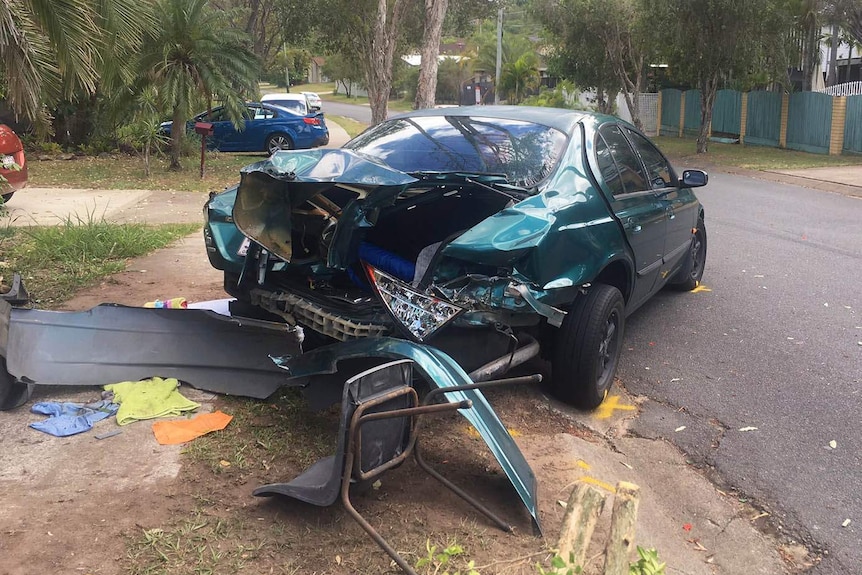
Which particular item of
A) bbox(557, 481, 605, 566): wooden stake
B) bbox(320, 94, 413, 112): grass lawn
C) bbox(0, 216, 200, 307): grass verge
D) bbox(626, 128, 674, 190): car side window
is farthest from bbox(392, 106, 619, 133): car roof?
bbox(320, 94, 413, 112): grass lawn

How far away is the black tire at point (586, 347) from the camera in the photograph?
4.11m

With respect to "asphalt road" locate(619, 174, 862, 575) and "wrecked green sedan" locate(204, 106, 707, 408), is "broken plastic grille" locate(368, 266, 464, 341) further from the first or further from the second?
"asphalt road" locate(619, 174, 862, 575)

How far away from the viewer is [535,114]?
16.4ft

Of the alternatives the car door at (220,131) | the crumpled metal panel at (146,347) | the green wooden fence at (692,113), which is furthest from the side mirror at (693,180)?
the green wooden fence at (692,113)

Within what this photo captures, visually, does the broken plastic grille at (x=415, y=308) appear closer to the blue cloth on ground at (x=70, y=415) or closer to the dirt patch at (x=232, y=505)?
the dirt patch at (x=232, y=505)

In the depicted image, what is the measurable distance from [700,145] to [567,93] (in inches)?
612

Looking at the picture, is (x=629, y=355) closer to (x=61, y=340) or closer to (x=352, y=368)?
(x=352, y=368)

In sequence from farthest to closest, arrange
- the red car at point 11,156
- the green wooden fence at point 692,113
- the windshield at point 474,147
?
the green wooden fence at point 692,113 → the red car at point 11,156 → the windshield at point 474,147

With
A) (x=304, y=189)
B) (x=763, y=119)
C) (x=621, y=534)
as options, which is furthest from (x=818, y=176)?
(x=621, y=534)

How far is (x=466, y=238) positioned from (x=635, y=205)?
176 centimetres

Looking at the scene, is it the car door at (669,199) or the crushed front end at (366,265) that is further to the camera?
the car door at (669,199)

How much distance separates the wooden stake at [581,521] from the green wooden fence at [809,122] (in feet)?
69.1

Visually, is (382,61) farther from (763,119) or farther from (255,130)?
(763,119)

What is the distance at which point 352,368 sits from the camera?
12.1ft
